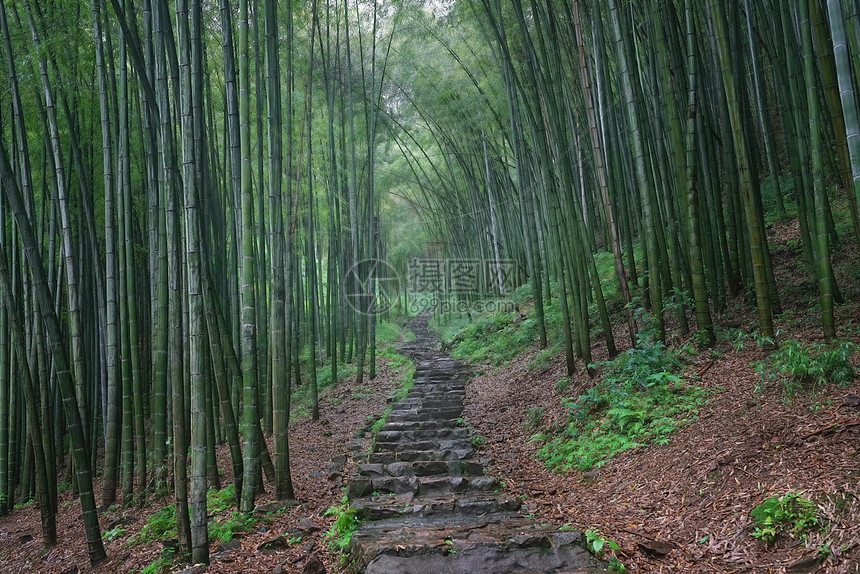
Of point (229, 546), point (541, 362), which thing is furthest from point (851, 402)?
point (541, 362)

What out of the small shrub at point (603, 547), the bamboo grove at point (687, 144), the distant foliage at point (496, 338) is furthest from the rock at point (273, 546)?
the distant foliage at point (496, 338)

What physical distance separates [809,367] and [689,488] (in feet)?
3.67

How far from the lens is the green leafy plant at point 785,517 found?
227cm

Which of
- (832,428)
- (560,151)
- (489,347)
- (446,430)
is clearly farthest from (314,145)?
(832,428)

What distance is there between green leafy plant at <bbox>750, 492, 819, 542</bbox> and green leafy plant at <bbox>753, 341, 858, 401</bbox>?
99 centimetres

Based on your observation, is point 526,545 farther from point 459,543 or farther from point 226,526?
point 226,526

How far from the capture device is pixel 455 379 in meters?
7.89

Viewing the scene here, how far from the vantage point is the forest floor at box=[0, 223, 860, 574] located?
92.4 inches

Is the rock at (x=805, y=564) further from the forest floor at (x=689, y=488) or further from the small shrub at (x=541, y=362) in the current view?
the small shrub at (x=541, y=362)

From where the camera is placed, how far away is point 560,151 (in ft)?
17.2

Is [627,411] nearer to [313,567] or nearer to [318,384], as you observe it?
[313,567]

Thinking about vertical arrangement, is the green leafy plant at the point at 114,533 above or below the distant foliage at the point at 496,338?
below

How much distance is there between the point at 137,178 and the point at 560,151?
5188 mm

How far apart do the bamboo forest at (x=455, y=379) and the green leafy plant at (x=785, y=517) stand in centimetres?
1
